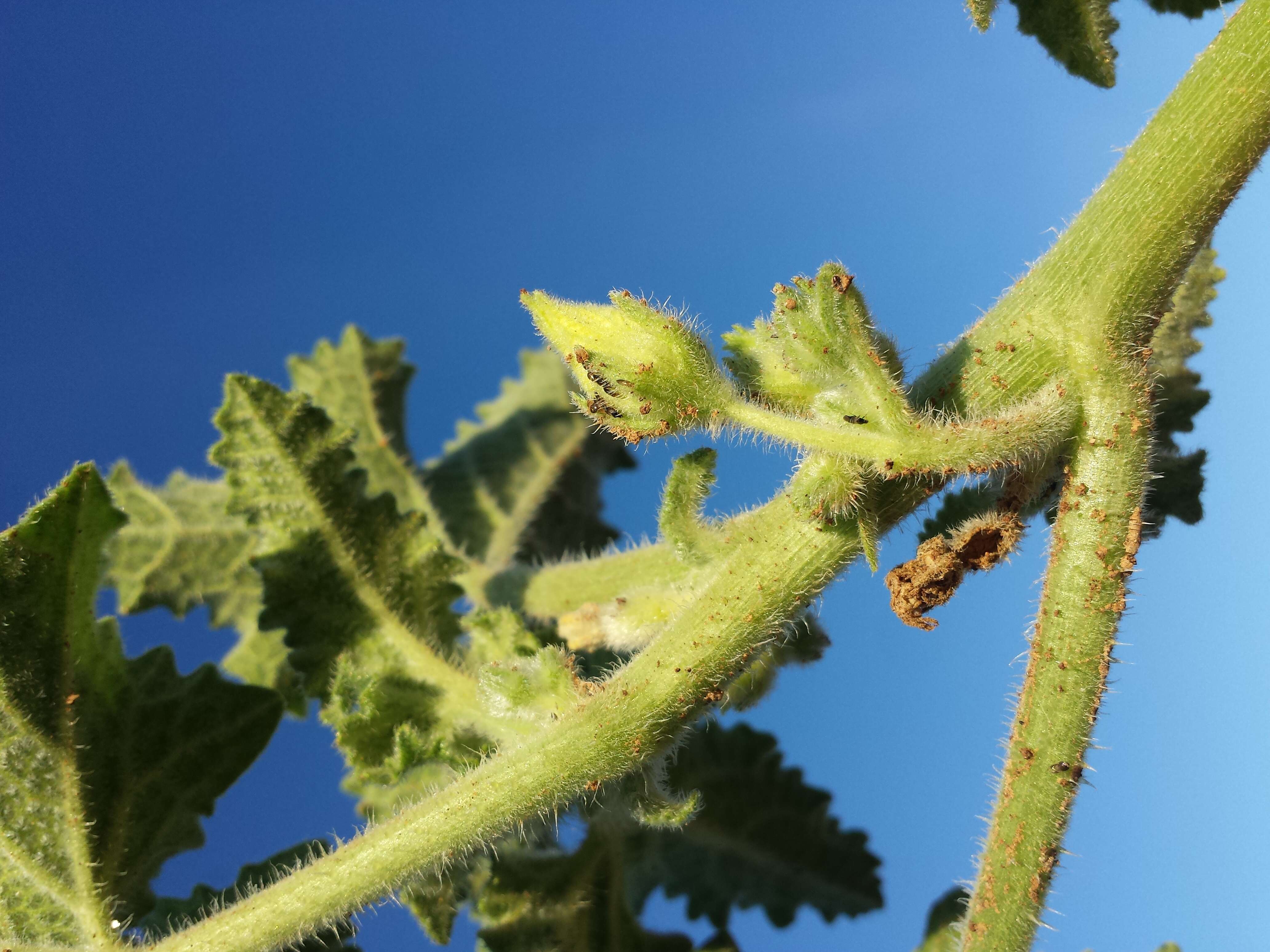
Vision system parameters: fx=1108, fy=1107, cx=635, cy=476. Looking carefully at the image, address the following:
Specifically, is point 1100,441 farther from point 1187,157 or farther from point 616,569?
point 616,569

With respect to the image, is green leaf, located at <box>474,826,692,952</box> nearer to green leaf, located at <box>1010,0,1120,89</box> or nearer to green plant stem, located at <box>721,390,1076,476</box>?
green plant stem, located at <box>721,390,1076,476</box>

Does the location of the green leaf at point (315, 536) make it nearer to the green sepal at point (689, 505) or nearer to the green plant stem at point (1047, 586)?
the green plant stem at point (1047, 586)

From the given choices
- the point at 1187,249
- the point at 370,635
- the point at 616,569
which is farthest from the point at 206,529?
the point at 1187,249

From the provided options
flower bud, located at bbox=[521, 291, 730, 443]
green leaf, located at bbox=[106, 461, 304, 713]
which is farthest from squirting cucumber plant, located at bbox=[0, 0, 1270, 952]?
green leaf, located at bbox=[106, 461, 304, 713]

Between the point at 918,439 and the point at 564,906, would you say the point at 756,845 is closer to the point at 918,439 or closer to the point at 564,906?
the point at 564,906

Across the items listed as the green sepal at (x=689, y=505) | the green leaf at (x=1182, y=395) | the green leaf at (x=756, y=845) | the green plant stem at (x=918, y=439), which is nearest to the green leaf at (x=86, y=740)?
the green sepal at (x=689, y=505)

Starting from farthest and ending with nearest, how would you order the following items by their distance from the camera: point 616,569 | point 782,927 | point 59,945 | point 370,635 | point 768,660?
1. point 782,927
2. point 616,569
3. point 370,635
4. point 768,660
5. point 59,945
